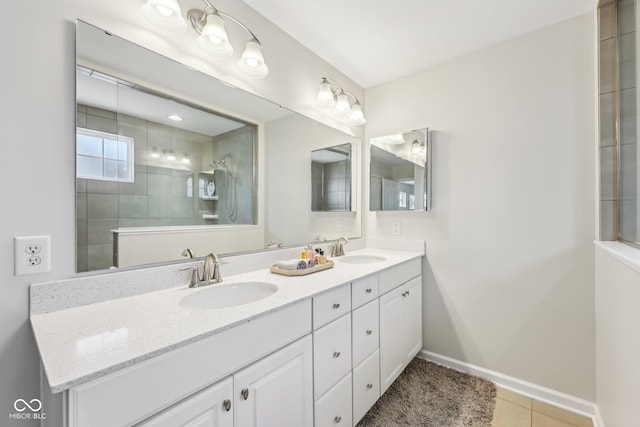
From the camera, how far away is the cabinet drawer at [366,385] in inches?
54.3

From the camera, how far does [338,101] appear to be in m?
2.05

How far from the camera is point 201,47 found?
1272 mm

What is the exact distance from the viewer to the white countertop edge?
0.97m

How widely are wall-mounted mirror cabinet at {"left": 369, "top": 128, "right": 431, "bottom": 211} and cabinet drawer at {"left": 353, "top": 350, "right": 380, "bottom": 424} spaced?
3.68 ft

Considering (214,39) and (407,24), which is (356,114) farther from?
(214,39)

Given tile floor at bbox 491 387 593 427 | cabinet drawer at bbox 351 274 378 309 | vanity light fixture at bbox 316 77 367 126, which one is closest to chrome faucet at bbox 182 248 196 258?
cabinet drawer at bbox 351 274 378 309

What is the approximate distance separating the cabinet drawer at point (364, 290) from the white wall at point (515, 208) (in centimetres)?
79

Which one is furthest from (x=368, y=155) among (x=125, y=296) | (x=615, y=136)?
(x=125, y=296)

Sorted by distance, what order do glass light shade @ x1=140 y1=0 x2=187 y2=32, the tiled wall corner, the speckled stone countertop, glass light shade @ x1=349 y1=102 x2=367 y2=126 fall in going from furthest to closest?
glass light shade @ x1=349 y1=102 x2=367 y2=126, the tiled wall corner, glass light shade @ x1=140 y1=0 x2=187 y2=32, the speckled stone countertop

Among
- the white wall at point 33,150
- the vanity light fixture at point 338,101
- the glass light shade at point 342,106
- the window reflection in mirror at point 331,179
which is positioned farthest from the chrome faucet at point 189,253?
the glass light shade at point 342,106

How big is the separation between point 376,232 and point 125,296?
1.84 m

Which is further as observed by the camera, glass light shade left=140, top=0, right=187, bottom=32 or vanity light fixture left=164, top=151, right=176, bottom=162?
vanity light fixture left=164, top=151, right=176, bottom=162

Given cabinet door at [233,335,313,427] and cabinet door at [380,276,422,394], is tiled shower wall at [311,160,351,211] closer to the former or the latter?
cabinet door at [380,276,422,394]

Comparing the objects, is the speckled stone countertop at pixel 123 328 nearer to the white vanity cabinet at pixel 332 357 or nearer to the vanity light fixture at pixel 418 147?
the white vanity cabinet at pixel 332 357
